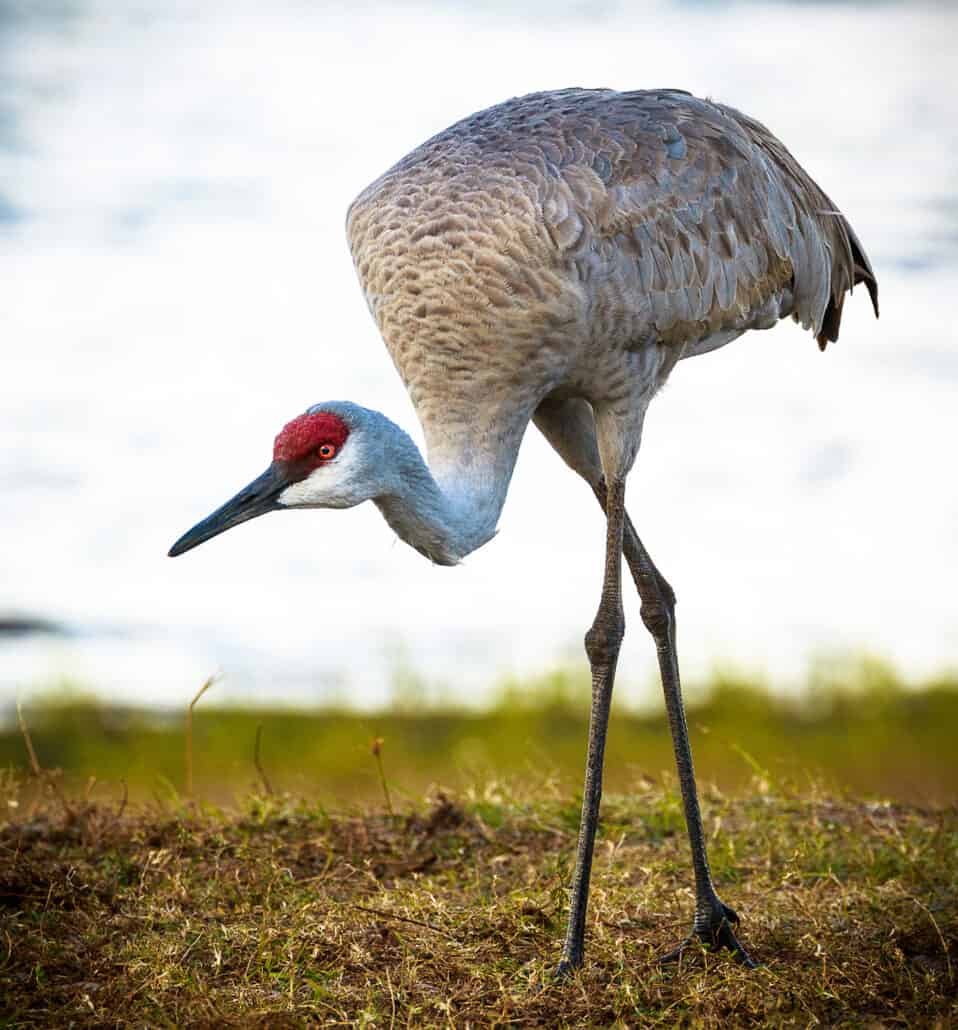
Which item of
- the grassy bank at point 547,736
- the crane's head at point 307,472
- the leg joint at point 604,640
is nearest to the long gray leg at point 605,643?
the leg joint at point 604,640

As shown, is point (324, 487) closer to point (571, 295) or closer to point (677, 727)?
point (571, 295)

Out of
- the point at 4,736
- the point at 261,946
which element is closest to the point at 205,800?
the point at 261,946

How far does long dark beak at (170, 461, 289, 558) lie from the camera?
4.76 metres

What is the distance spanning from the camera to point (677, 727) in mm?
5785

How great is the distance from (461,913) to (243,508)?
171 centimetres

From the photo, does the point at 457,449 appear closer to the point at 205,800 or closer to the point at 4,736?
the point at 205,800

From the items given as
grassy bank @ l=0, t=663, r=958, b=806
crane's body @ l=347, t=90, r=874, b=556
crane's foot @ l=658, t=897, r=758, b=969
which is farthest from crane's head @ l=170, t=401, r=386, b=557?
grassy bank @ l=0, t=663, r=958, b=806

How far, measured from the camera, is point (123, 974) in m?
4.83

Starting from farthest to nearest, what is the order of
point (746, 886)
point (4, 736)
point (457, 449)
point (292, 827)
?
point (4, 736)
point (292, 827)
point (746, 886)
point (457, 449)

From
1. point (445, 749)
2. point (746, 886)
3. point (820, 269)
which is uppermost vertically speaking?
point (820, 269)

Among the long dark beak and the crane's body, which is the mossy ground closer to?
the long dark beak

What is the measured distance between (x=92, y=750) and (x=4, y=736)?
0.75 m

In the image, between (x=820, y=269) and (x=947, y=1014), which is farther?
(x=820, y=269)

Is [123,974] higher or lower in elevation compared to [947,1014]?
higher
